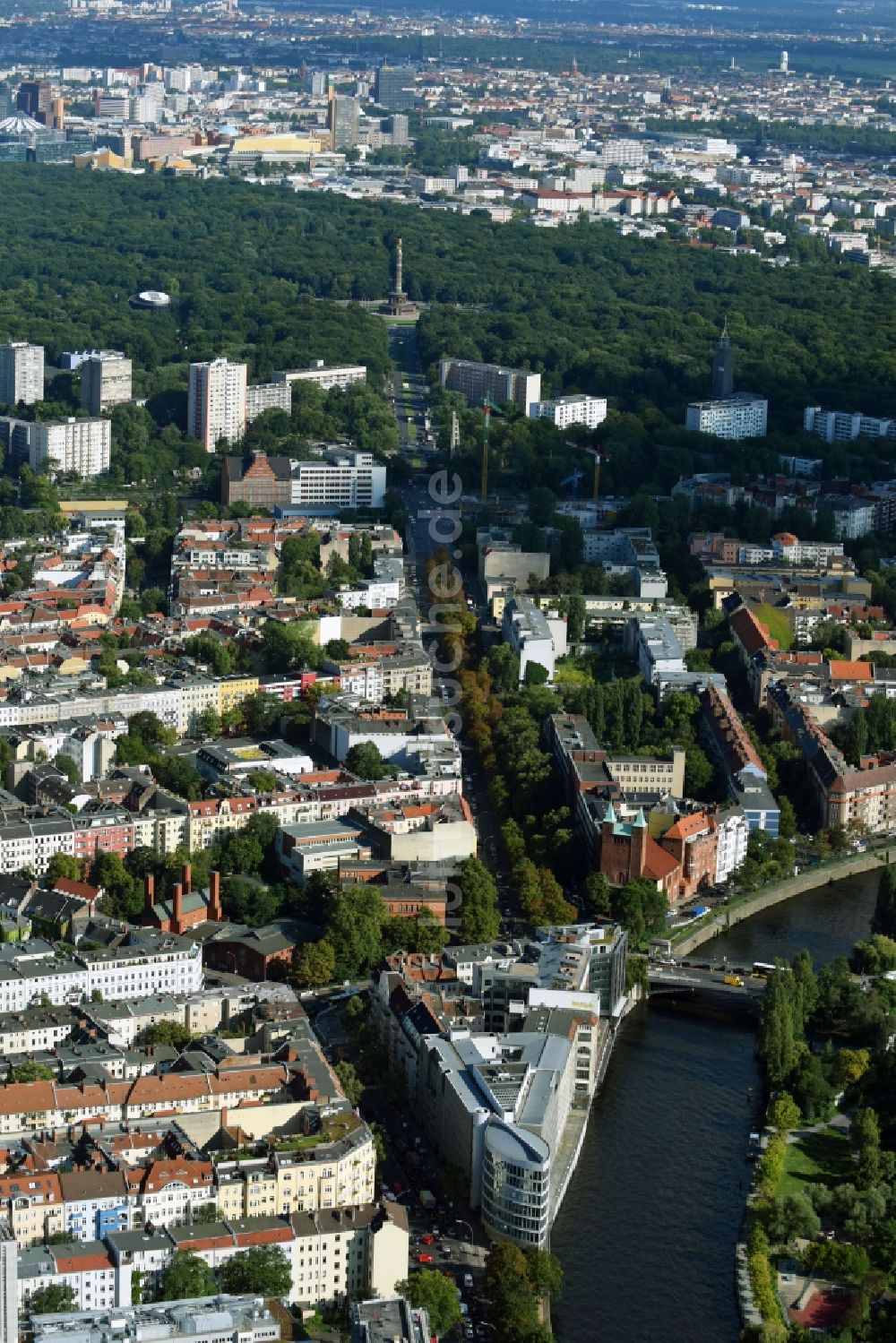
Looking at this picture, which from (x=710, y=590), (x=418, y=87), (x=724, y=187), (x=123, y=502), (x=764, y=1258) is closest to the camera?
(x=764, y=1258)

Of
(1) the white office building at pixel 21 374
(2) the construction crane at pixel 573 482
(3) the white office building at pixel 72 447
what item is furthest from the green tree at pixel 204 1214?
(1) the white office building at pixel 21 374

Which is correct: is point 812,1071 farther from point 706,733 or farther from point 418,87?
point 418,87

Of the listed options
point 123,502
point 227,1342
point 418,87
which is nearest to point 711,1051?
point 227,1342

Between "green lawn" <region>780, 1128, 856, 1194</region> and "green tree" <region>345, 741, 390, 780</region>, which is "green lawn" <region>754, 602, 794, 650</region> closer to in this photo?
"green tree" <region>345, 741, 390, 780</region>

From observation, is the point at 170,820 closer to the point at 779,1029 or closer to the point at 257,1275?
the point at 779,1029

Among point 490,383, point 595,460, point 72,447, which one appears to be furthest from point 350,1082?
point 490,383
